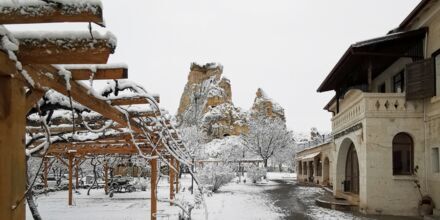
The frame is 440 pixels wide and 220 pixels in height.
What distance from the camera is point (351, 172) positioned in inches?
811

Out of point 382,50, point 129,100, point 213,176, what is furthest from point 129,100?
point 213,176

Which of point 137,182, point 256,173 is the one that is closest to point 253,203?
point 137,182

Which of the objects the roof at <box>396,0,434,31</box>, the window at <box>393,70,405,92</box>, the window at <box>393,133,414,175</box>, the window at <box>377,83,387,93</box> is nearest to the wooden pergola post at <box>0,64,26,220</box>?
the roof at <box>396,0,434,31</box>

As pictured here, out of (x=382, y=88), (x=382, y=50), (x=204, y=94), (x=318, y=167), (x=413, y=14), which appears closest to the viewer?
(x=413, y=14)

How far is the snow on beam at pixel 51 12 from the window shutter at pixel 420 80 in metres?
14.0

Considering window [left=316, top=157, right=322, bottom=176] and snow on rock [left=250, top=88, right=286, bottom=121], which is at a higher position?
snow on rock [left=250, top=88, right=286, bottom=121]

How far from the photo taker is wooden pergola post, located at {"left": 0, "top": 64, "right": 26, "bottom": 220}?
3047 millimetres

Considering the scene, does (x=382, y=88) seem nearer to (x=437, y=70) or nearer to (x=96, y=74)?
(x=437, y=70)

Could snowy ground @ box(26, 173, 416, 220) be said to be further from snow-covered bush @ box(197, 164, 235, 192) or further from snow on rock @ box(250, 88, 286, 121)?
snow on rock @ box(250, 88, 286, 121)

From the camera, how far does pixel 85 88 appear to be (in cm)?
524

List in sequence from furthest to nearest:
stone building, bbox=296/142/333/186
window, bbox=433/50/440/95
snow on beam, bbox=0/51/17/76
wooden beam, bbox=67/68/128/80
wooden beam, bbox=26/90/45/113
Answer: stone building, bbox=296/142/333/186, window, bbox=433/50/440/95, wooden beam, bbox=67/68/128/80, wooden beam, bbox=26/90/45/113, snow on beam, bbox=0/51/17/76

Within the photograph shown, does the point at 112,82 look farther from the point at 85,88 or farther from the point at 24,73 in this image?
the point at 24,73

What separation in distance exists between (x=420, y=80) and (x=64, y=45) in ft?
46.3

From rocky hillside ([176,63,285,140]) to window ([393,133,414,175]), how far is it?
6474 cm
